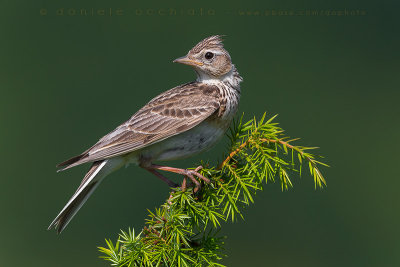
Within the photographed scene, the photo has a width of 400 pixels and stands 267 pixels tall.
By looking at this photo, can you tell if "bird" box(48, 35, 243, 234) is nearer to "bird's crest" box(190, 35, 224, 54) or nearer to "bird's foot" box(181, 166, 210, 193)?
"bird's crest" box(190, 35, 224, 54)

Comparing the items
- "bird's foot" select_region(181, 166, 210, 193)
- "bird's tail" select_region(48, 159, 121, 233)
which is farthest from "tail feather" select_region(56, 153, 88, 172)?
"bird's foot" select_region(181, 166, 210, 193)

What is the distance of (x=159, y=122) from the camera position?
4.05 meters

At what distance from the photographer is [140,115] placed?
421cm

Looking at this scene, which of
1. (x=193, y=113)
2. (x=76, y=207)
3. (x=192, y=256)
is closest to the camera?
(x=192, y=256)

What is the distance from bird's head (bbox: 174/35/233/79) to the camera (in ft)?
14.3

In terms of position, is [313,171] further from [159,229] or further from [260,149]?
[159,229]

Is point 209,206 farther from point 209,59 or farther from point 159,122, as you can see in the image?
point 209,59

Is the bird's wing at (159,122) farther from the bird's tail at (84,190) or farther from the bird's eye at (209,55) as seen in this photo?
the bird's eye at (209,55)

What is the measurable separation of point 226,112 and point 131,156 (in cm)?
87

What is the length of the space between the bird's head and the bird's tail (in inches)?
44.6

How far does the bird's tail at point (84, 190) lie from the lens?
11.6 feet

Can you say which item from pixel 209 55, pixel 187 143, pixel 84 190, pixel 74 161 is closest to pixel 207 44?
pixel 209 55

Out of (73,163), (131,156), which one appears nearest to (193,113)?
(131,156)

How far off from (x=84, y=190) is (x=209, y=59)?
5.18 feet
